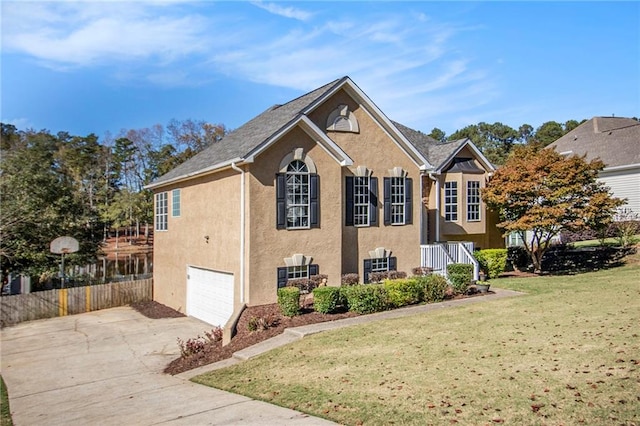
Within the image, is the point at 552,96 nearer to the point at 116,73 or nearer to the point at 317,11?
the point at 317,11

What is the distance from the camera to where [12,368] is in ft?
41.8

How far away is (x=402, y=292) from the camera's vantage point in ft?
47.9

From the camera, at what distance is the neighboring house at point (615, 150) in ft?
92.8

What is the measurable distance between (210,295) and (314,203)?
5.90 m

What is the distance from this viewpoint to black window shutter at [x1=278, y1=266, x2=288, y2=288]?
15.2 meters

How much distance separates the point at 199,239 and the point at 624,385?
1552 cm

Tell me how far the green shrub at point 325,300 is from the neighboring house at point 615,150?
20.8 metres

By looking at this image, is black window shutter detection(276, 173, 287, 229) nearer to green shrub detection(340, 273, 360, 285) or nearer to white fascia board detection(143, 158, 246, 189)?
white fascia board detection(143, 158, 246, 189)

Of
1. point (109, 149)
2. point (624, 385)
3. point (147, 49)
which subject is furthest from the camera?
point (109, 149)

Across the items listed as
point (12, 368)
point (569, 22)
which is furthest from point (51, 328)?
point (569, 22)

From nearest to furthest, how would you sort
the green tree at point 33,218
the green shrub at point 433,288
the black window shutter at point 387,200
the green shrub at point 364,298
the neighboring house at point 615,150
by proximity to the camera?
the green shrub at point 364,298 → the green shrub at point 433,288 → the black window shutter at point 387,200 → the green tree at point 33,218 → the neighboring house at point 615,150

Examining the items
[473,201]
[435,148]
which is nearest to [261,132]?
[435,148]

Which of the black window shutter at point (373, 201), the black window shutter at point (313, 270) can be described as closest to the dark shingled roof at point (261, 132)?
the black window shutter at point (373, 201)

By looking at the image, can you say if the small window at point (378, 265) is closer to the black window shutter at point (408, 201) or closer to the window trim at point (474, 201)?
the black window shutter at point (408, 201)
